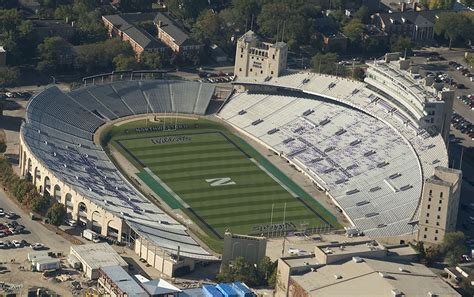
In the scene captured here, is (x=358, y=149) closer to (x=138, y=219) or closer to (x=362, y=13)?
(x=138, y=219)

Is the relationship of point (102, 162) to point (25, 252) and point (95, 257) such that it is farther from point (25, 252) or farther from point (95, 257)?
point (95, 257)

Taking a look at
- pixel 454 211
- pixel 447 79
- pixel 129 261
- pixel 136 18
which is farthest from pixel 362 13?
pixel 129 261

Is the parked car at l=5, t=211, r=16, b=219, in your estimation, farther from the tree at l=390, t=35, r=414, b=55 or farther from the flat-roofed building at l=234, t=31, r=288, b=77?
the tree at l=390, t=35, r=414, b=55

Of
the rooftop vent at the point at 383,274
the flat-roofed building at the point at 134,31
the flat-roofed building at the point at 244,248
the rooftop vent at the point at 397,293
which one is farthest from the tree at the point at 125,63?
the rooftop vent at the point at 397,293

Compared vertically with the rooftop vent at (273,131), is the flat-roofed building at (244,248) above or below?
below

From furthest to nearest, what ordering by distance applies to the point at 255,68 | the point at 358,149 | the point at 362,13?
the point at 362,13 < the point at 255,68 < the point at 358,149

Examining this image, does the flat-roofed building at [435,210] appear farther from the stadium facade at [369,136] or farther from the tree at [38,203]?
the tree at [38,203]

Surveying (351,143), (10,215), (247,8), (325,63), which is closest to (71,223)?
(10,215)
